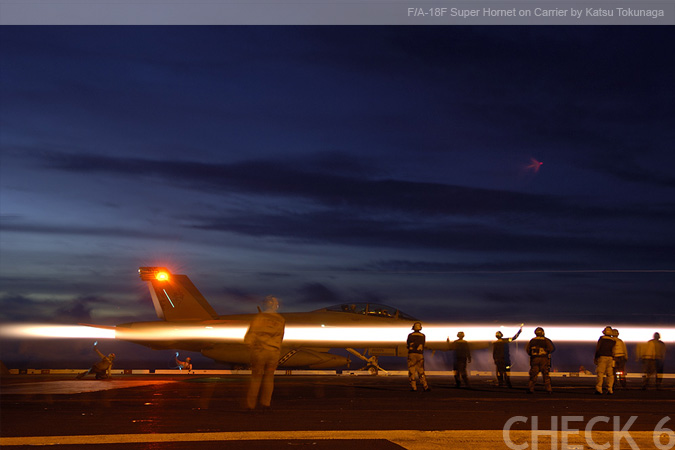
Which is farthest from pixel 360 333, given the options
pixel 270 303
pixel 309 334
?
pixel 270 303

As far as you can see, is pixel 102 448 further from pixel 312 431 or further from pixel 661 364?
pixel 661 364

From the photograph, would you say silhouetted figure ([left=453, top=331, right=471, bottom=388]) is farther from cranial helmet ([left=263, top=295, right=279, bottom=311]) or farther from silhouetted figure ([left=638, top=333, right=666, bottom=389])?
cranial helmet ([left=263, top=295, right=279, bottom=311])

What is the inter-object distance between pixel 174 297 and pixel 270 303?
73.7 ft

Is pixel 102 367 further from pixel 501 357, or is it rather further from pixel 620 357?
pixel 620 357

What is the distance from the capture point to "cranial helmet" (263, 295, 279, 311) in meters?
11.0

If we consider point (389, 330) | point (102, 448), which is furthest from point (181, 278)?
point (102, 448)

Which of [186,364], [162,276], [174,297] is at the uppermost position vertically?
[162,276]

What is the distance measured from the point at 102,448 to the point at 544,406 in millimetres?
8155

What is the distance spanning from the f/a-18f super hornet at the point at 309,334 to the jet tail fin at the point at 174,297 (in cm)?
44

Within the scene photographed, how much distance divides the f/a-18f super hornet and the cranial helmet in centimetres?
1599

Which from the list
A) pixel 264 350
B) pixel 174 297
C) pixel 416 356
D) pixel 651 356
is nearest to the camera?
pixel 264 350

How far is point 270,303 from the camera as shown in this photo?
1102 centimetres

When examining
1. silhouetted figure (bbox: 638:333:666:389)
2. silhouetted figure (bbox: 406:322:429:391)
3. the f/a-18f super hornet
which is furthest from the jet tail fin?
silhouetted figure (bbox: 638:333:666:389)

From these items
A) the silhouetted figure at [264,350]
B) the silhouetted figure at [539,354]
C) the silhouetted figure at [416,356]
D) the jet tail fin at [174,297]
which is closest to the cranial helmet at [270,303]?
the silhouetted figure at [264,350]
